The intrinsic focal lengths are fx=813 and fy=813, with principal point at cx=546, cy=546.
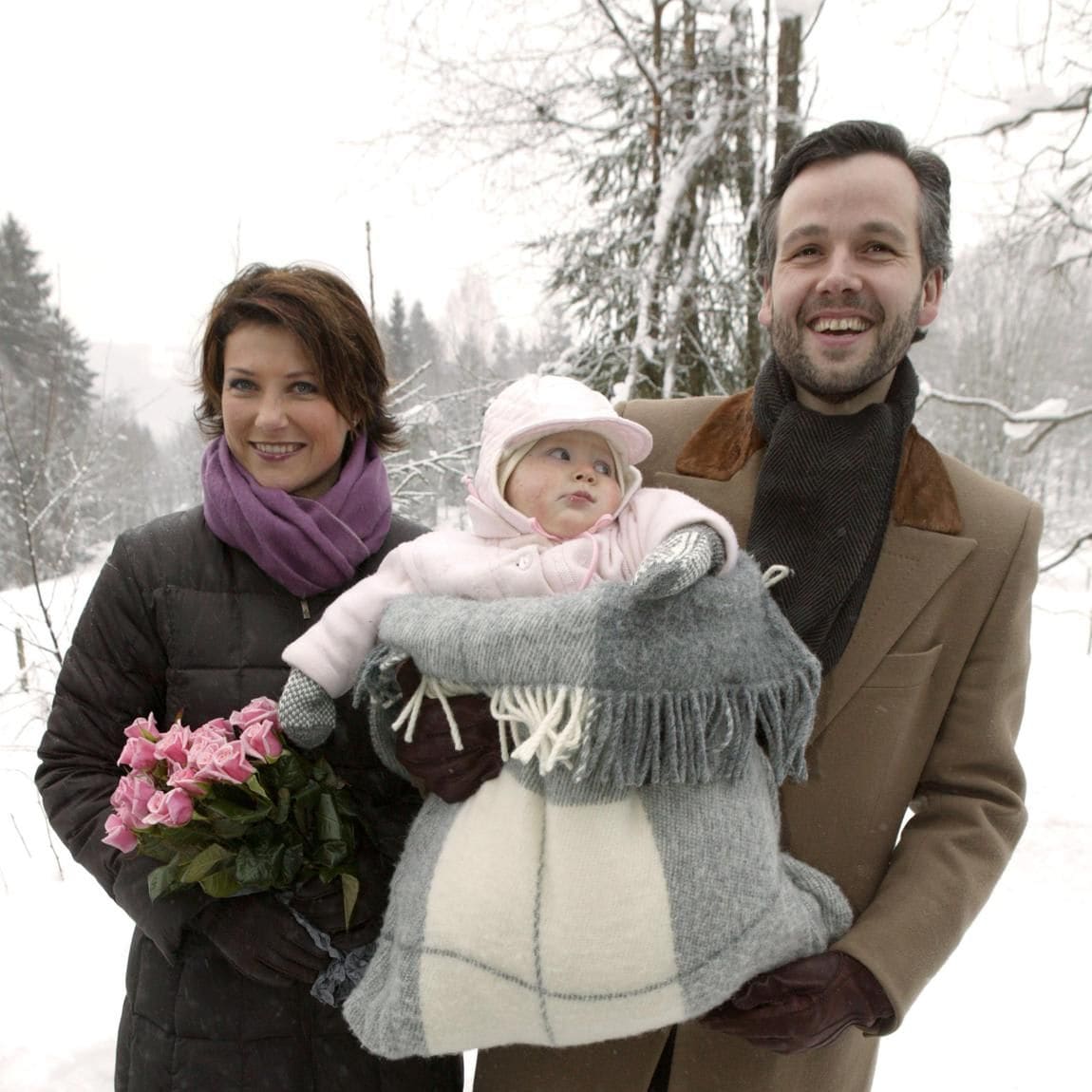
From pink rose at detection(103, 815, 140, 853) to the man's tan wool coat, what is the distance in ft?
3.02

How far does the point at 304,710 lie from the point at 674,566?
28.2 inches

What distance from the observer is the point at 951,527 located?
5.15 ft

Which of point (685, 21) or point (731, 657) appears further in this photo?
point (685, 21)

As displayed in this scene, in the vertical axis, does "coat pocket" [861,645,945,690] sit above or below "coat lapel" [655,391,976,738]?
below

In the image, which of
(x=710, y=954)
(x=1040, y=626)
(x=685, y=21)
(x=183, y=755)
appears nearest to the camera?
(x=710, y=954)

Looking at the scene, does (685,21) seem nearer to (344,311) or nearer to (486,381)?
(486,381)

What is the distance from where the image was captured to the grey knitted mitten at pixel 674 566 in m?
1.19

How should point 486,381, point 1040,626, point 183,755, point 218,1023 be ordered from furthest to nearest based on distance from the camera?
point 1040,626, point 486,381, point 218,1023, point 183,755

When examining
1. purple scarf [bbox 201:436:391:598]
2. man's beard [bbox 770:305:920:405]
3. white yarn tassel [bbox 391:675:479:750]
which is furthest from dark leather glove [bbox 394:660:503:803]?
man's beard [bbox 770:305:920:405]

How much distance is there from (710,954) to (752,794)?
24 cm

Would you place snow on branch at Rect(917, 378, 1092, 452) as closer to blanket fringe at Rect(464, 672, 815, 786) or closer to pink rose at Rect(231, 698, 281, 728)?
blanket fringe at Rect(464, 672, 815, 786)

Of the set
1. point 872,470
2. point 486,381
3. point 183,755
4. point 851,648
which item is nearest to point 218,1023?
point 183,755

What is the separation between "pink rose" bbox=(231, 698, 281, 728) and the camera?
1.45 meters

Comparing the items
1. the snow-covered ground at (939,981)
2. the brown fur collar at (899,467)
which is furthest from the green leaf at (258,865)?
the snow-covered ground at (939,981)
